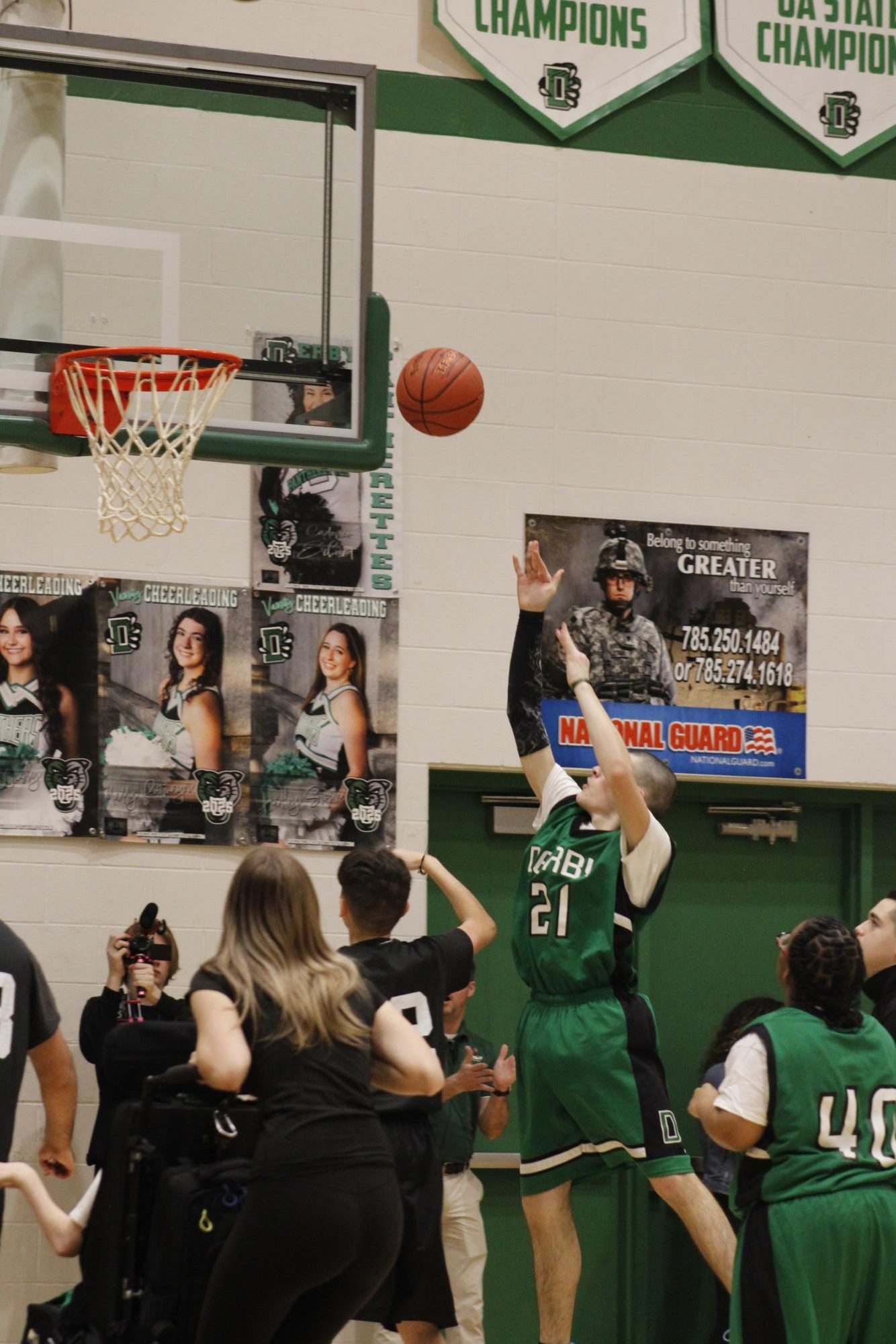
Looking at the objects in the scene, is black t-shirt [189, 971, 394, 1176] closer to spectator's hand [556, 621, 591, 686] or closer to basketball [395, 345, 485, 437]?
spectator's hand [556, 621, 591, 686]

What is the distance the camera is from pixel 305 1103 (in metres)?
4.18

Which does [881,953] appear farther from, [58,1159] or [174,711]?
[174,711]

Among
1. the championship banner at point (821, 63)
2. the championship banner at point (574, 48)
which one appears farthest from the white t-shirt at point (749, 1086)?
the championship banner at point (821, 63)

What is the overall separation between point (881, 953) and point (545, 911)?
119 centimetres

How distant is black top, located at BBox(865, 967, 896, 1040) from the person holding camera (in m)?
2.68

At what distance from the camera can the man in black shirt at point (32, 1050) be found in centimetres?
500

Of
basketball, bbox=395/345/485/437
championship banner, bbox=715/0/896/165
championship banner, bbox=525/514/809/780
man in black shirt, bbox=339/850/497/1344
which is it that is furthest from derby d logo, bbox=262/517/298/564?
championship banner, bbox=715/0/896/165

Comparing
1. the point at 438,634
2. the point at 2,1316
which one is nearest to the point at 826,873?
the point at 438,634

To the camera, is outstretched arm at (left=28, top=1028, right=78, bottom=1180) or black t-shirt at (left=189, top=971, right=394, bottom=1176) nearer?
black t-shirt at (left=189, top=971, right=394, bottom=1176)

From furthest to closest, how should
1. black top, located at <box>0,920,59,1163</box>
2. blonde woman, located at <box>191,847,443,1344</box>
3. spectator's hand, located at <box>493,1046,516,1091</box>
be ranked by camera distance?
spectator's hand, located at <box>493,1046,516,1091</box> → black top, located at <box>0,920,59,1163</box> → blonde woman, located at <box>191,847,443,1344</box>

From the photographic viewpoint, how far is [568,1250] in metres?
6.13

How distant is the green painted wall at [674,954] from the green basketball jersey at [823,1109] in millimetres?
3325

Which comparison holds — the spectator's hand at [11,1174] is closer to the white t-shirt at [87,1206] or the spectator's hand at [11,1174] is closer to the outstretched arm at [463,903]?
the white t-shirt at [87,1206]

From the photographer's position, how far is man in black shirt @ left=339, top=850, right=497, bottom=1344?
216 inches
